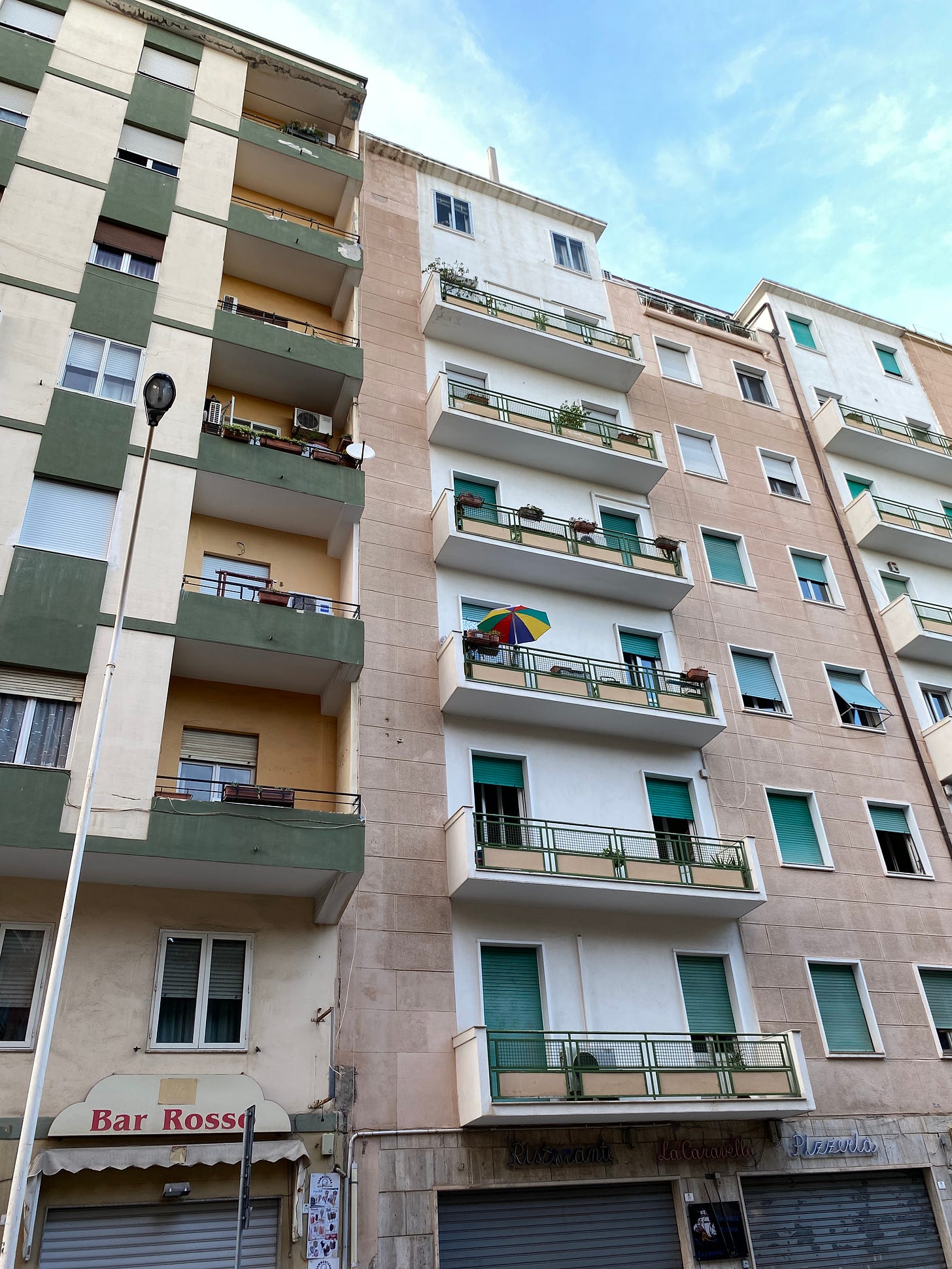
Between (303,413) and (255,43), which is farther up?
(255,43)

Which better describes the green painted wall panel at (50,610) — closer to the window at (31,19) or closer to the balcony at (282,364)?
the balcony at (282,364)

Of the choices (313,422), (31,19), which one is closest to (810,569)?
(313,422)

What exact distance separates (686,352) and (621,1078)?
19.2 meters

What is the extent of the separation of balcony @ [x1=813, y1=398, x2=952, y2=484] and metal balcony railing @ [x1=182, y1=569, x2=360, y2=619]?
1598 cm

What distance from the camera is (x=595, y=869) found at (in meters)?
15.4

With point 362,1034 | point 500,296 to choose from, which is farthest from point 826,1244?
point 500,296

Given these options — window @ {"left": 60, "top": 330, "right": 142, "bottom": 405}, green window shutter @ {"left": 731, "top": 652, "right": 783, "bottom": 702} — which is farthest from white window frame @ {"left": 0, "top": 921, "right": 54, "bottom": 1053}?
green window shutter @ {"left": 731, "top": 652, "right": 783, "bottom": 702}

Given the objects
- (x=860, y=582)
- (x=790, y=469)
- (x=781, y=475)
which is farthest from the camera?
(x=790, y=469)

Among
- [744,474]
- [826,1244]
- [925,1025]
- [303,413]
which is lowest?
[826,1244]

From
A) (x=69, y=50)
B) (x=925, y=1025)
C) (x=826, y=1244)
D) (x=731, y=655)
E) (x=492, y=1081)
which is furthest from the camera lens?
(x=731, y=655)

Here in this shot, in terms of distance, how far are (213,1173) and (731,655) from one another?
1393cm

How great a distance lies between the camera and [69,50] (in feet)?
62.1

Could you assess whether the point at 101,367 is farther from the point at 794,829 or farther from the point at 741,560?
the point at 794,829

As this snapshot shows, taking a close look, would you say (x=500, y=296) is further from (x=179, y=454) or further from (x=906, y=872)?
(x=906, y=872)
